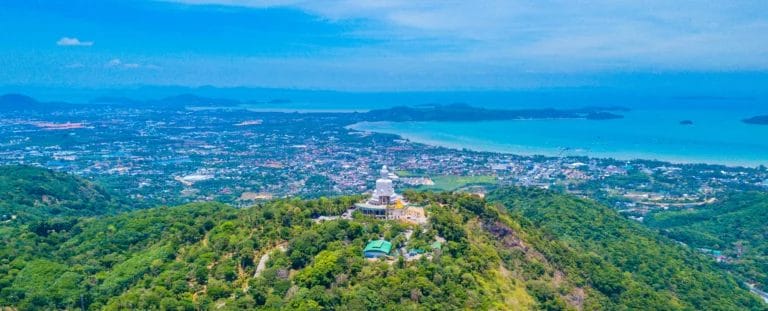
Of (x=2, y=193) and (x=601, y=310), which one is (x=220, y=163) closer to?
(x=2, y=193)

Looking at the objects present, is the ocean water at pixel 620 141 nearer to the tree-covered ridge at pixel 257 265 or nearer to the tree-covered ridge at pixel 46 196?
the tree-covered ridge at pixel 46 196

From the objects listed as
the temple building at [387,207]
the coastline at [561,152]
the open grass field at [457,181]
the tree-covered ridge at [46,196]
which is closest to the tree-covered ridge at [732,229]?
the open grass field at [457,181]

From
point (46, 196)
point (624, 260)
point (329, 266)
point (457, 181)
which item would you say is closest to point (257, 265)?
point (329, 266)

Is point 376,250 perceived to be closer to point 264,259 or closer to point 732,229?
point 264,259

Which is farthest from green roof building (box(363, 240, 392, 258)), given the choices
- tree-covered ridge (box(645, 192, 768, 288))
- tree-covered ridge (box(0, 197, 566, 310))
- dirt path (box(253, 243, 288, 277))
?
tree-covered ridge (box(645, 192, 768, 288))

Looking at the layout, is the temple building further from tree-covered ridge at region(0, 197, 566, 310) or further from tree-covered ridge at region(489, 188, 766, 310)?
tree-covered ridge at region(489, 188, 766, 310)

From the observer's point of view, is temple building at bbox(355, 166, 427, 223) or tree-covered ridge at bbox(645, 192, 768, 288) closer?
temple building at bbox(355, 166, 427, 223)
